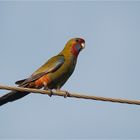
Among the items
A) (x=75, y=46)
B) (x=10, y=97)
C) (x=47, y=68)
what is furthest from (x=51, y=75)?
(x=75, y=46)

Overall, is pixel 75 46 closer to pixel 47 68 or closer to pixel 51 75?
pixel 47 68

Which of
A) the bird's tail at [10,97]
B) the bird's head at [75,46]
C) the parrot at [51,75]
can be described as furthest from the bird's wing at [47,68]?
the bird's head at [75,46]

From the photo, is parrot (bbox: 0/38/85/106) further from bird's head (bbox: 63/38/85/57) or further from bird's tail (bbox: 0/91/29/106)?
bird's head (bbox: 63/38/85/57)


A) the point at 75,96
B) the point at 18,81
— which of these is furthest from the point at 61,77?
the point at 75,96

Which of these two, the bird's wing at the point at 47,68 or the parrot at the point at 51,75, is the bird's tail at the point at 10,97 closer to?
the parrot at the point at 51,75

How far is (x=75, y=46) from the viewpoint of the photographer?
11.7 metres

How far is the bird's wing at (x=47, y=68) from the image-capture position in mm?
10250

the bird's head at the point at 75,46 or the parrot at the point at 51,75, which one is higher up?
the bird's head at the point at 75,46

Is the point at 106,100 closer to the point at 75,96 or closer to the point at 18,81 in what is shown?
the point at 75,96

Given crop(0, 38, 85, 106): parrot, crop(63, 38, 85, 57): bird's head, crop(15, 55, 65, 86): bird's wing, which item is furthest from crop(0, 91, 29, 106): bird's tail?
crop(63, 38, 85, 57): bird's head

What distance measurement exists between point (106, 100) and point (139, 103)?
1.53ft

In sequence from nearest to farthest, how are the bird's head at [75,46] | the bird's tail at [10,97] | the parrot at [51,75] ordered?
1. the bird's tail at [10,97]
2. the parrot at [51,75]
3. the bird's head at [75,46]

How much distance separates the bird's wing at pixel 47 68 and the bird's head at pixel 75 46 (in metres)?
0.48

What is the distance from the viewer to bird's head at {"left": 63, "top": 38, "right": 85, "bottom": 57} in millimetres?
11414
